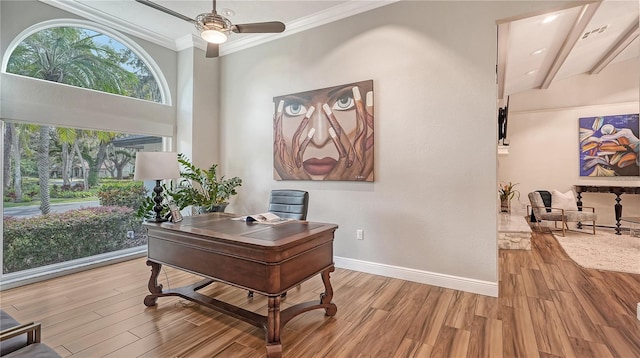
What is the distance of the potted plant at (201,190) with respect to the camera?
395cm

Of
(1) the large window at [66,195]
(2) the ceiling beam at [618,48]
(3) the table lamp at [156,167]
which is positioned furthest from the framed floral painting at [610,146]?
(1) the large window at [66,195]

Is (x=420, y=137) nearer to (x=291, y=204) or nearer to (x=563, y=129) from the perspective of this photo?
(x=291, y=204)

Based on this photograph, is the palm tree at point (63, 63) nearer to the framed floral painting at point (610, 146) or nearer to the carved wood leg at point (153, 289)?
the carved wood leg at point (153, 289)

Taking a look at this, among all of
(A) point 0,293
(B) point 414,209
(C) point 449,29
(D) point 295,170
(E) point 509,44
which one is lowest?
(A) point 0,293

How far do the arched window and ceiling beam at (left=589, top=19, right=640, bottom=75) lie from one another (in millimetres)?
7361

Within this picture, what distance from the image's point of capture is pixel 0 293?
2.88 meters

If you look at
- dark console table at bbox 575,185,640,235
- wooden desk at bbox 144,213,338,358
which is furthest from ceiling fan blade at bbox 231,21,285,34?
dark console table at bbox 575,185,640,235

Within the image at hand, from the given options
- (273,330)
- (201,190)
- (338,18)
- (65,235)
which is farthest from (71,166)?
(338,18)

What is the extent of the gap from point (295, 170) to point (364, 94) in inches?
51.9

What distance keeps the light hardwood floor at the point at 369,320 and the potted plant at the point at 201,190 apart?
1038 mm

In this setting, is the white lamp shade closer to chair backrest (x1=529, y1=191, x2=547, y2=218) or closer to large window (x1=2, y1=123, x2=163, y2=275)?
large window (x1=2, y1=123, x2=163, y2=275)

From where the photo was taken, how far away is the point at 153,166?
101 inches

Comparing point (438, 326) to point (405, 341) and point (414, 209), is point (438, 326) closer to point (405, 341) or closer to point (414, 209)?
point (405, 341)

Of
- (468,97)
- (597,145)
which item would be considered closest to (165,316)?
(468,97)
